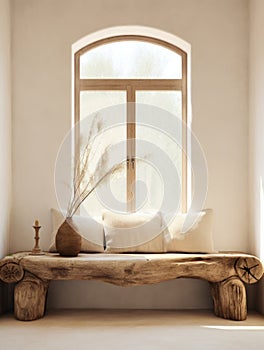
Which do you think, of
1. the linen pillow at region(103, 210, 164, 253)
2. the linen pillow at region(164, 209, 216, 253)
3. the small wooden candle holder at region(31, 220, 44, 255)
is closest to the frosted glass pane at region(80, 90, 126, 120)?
the linen pillow at region(103, 210, 164, 253)

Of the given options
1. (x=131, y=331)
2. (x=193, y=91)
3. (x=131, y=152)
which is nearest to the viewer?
(x=131, y=331)

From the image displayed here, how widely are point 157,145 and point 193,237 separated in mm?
1109

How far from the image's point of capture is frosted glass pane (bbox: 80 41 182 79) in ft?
22.6

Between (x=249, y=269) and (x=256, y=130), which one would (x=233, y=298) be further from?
(x=256, y=130)

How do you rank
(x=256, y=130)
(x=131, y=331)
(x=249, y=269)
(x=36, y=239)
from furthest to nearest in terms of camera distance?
(x=256, y=130) < (x=36, y=239) < (x=249, y=269) < (x=131, y=331)

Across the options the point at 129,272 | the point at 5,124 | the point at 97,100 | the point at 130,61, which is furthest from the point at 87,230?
the point at 130,61

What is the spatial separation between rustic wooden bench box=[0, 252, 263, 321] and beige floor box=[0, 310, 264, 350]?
0.17 metres

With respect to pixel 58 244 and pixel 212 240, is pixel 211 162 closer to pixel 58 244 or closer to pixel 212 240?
pixel 212 240

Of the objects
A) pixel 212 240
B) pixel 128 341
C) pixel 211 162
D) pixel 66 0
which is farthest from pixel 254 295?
pixel 66 0

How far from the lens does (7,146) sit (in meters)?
6.42

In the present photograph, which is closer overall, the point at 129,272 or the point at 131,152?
the point at 129,272

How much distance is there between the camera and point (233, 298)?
19.2 feet

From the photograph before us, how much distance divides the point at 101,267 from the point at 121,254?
0.59 meters

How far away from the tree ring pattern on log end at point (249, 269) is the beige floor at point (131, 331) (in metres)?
0.38
